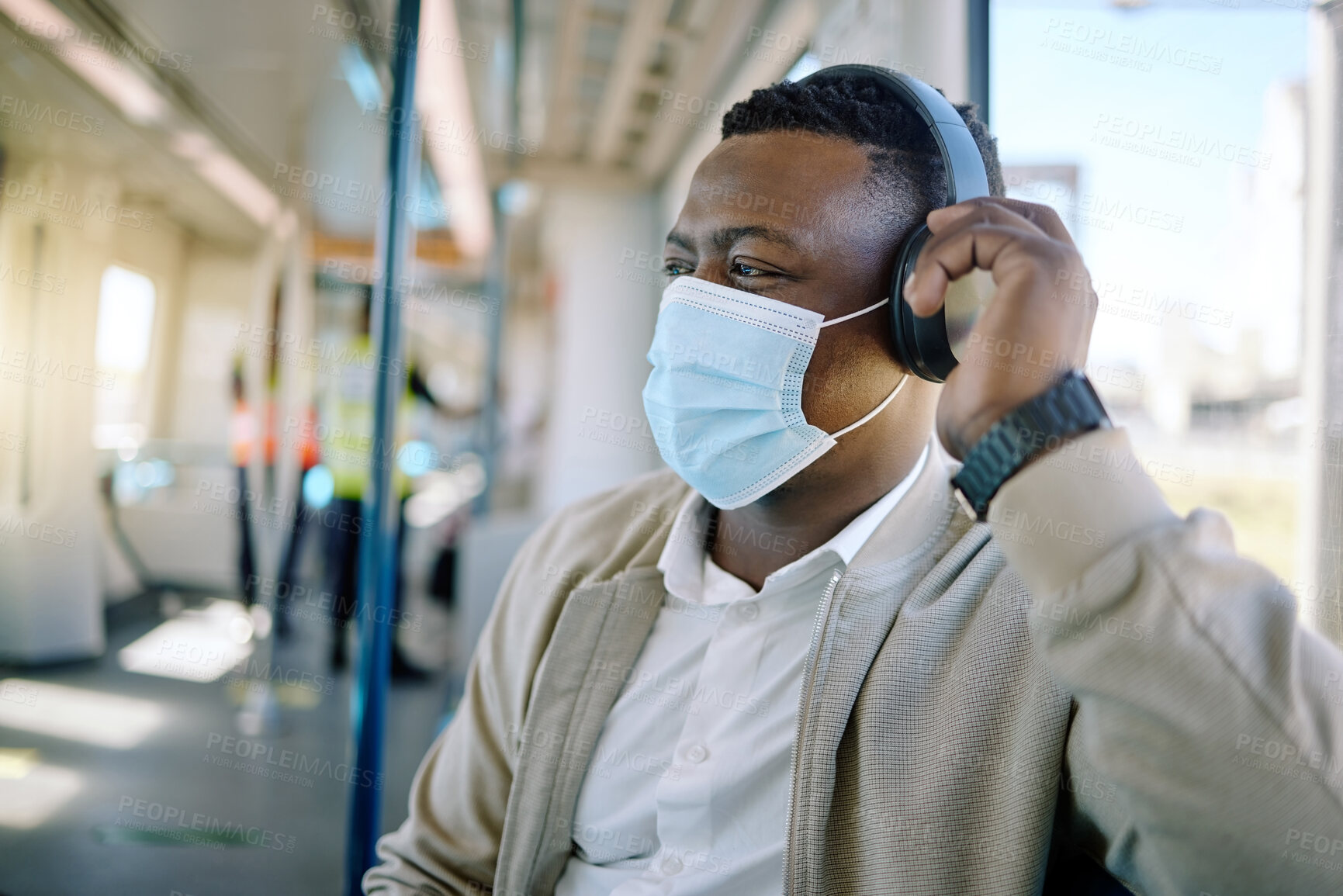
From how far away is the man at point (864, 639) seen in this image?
→ 623mm

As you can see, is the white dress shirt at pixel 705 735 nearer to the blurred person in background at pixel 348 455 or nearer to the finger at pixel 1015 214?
the finger at pixel 1015 214

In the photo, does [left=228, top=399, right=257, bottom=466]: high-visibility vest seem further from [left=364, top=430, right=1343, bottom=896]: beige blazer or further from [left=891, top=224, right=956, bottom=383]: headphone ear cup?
[left=891, top=224, right=956, bottom=383]: headphone ear cup

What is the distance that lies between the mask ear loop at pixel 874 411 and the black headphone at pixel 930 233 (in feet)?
0.28

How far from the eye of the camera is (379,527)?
1.88 metres

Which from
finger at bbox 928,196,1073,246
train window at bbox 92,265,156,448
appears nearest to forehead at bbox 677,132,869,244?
finger at bbox 928,196,1073,246

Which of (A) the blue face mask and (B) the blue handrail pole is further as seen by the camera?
(B) the blue handrail pole

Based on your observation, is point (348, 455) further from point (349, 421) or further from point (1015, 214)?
point (1015, 214)

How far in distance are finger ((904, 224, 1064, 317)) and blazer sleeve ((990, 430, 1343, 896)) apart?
0.19 m

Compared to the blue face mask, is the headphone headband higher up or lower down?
higher up

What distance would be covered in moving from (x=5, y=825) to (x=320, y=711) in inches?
59.9

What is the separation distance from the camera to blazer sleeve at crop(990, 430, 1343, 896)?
0.60 m

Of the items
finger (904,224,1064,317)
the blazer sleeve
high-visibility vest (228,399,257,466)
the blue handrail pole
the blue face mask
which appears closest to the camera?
the blazer sleeve

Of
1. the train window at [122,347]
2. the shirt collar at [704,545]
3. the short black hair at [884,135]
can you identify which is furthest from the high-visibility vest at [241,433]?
the short black hair at [884,135]

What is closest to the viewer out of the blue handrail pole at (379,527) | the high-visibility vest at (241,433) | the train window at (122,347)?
the blue handrail pole at (379,527)
